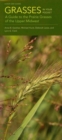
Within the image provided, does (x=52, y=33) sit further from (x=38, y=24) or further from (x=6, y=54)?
(x=6, y=54)

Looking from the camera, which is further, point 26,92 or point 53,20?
point 53,20

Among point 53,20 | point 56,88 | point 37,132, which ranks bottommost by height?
point 37,132

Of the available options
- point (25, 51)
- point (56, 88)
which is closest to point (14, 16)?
point (25, 51)

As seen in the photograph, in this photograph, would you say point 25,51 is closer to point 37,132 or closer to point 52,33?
point 52,33

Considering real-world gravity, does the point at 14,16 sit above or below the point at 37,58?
above
